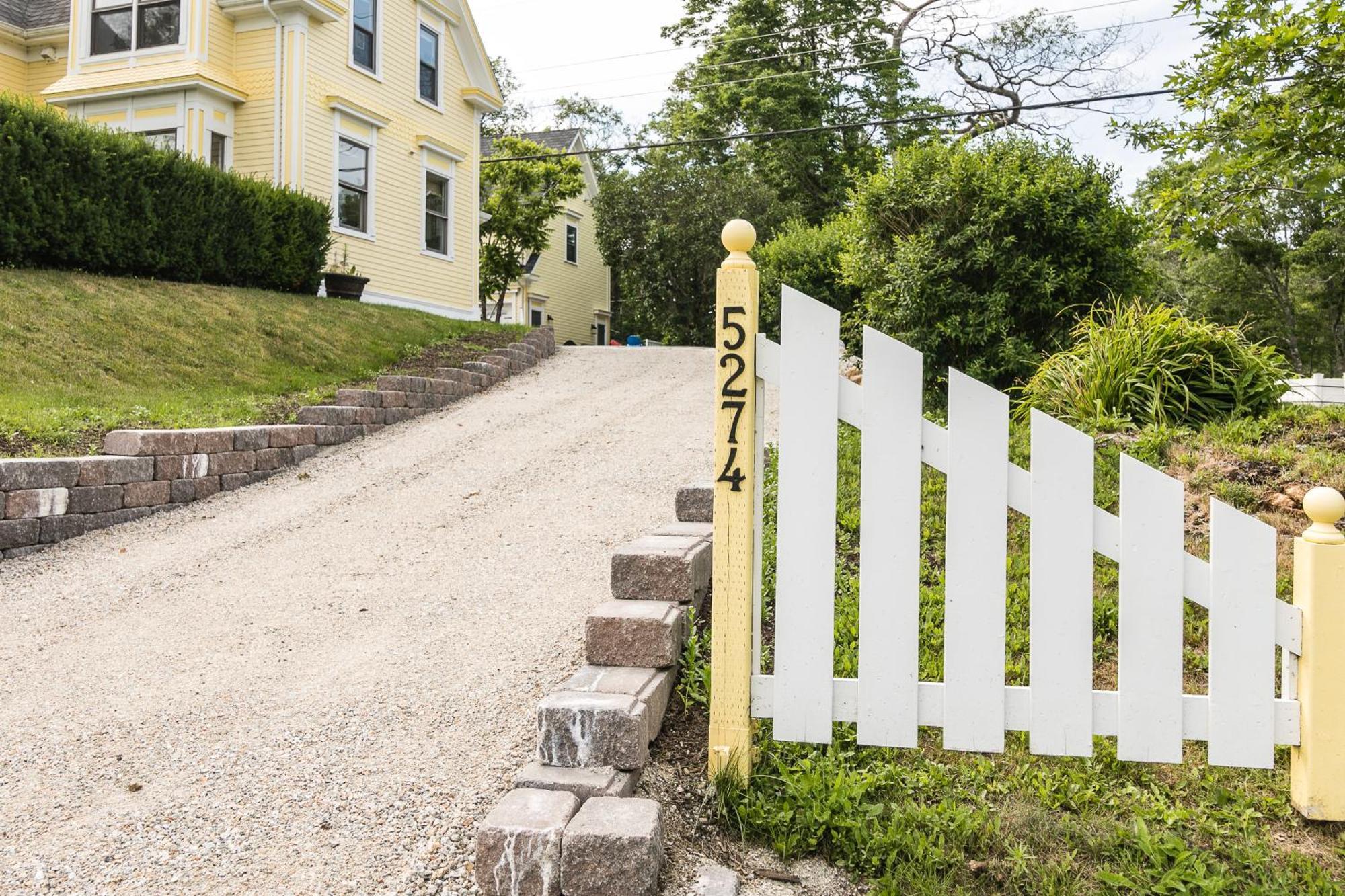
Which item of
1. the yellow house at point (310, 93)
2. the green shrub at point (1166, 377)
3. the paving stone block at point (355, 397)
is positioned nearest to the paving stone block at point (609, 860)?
the green shrub at point (1166, 377)

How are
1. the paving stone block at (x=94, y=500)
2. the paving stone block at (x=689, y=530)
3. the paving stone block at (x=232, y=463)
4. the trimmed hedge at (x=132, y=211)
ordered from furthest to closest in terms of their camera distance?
the trimmed hedge at (x=132, y=211)
the paving stone block at (x=232, y=463)
the paving stone block at (x=94, y=500)
the paving stone block at (x=689, y=530)

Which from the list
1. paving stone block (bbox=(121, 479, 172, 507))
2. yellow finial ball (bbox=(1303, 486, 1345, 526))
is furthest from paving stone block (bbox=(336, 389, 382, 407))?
yellow finial ball (bbox=(1303, 486, 1345, 526))

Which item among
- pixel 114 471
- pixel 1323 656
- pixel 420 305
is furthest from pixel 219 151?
pixel 1323 656

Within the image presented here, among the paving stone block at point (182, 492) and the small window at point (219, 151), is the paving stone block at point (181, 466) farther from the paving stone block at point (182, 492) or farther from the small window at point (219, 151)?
the small window at point (219, 151)

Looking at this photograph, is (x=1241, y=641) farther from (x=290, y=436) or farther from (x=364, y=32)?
(x=364, y=32)

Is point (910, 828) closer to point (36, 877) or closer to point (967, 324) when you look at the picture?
point (36, 877)

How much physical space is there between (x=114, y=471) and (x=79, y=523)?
36cm

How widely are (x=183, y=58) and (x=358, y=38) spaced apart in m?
2.82

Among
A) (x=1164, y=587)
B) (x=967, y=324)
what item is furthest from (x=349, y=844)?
(x=967, y=324)

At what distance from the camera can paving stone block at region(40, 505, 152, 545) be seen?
5109 millimetres

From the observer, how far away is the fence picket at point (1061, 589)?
84.7 inches

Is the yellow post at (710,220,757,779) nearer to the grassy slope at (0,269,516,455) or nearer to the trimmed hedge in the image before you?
the grassy slope at (0,269,516,455)

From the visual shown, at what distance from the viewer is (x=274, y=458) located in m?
6.81

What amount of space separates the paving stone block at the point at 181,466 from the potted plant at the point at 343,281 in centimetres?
764
